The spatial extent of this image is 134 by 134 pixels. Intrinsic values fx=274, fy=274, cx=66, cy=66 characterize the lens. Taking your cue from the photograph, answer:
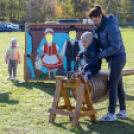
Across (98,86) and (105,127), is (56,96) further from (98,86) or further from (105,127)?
(105,127)

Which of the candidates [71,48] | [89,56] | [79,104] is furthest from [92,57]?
[71,48]

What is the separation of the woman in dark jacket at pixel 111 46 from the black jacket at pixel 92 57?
0.07 metres

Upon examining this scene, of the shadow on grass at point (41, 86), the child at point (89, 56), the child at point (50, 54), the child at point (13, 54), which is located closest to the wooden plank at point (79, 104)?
the child at point (89, 56)

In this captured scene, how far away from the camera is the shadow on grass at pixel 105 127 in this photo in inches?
132

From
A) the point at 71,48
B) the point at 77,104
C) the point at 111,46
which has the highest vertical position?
the point at 111,46

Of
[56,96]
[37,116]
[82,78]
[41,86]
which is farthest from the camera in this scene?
[41,86]

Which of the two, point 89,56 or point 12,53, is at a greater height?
point 89,56

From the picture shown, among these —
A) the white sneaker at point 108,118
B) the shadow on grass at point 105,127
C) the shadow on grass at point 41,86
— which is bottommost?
the shadow on grass at point 41,86

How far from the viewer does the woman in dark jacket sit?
3.42m

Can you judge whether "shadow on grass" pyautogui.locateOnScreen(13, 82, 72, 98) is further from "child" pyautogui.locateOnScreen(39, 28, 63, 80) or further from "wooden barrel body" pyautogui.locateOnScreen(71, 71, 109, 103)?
"wooden barrel body" pyautogui.locateOnScreen(71, 71, 109, 103)

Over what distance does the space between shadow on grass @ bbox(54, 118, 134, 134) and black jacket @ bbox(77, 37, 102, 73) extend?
0.71m

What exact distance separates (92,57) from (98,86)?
1.40 feet

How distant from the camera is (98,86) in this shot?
367 cm

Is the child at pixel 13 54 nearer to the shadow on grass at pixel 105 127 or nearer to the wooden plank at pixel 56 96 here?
the wooden plank at pixel 56 96
